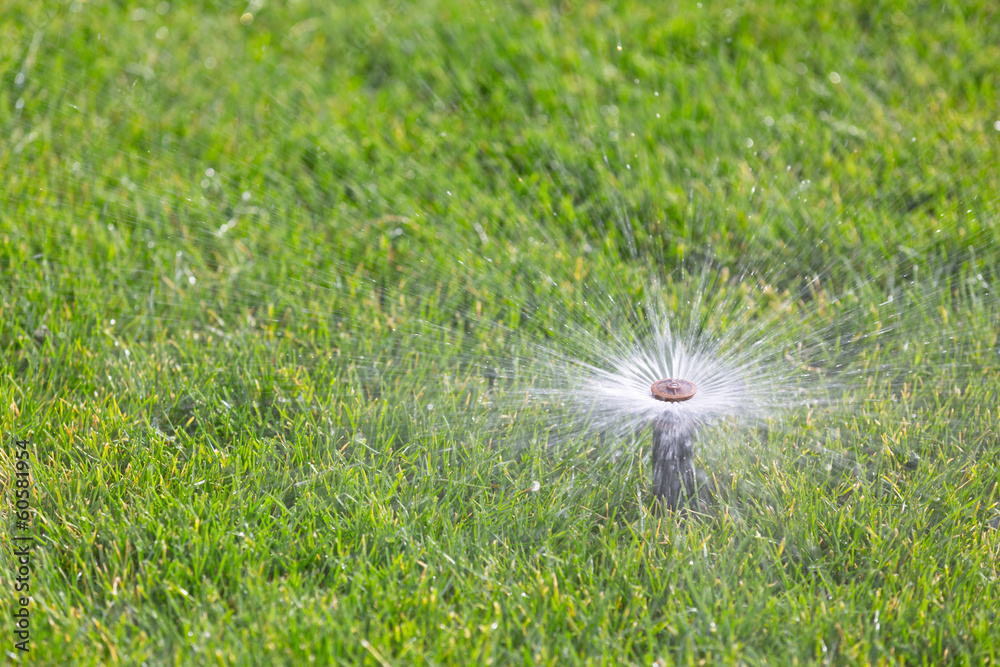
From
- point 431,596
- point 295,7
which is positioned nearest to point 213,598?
point 431,596

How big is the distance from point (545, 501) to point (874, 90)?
253cm

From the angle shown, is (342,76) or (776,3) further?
(776,3)

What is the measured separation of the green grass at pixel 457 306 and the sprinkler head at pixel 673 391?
32 cm

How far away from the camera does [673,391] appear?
7.07ft

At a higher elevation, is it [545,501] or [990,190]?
[990,190]

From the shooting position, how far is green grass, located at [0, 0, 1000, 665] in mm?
2055

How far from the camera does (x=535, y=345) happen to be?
9.46 feet

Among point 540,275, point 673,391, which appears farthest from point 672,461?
point 540,275

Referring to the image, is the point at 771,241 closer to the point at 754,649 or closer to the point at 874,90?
the point at 874,90

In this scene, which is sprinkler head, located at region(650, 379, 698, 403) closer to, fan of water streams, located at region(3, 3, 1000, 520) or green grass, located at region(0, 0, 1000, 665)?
fan of water streams, located at region(3, 3, 1000, 520)

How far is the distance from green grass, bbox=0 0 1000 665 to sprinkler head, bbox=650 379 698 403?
0.32m

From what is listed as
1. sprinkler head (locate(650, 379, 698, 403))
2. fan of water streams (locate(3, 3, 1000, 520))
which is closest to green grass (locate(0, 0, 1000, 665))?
fan of water streams (locate(3, 3, 1000, 520))

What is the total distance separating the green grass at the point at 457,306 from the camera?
205 cm

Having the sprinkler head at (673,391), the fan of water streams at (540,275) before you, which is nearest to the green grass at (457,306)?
the fan of water streams at (540,275)
